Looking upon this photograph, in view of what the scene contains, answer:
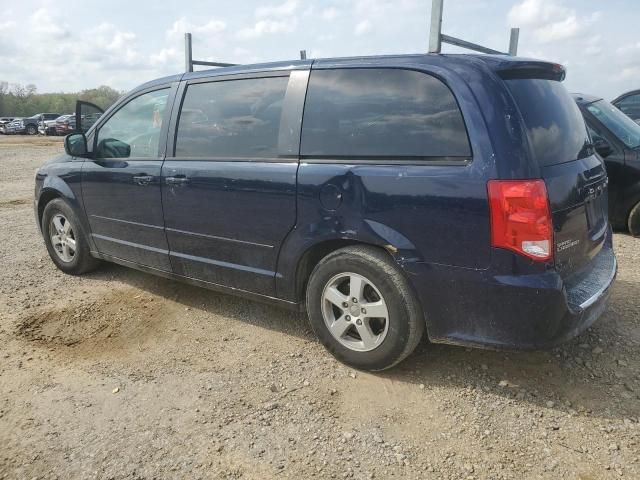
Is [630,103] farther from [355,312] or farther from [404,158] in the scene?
[355,312]

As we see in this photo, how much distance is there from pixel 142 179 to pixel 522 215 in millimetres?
2806

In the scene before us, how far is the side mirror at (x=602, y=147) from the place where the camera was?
18.4 feet

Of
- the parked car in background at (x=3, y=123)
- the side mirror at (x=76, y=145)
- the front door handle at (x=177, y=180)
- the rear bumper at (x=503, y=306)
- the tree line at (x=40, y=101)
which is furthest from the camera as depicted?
the tree line at (x=40, y=101)

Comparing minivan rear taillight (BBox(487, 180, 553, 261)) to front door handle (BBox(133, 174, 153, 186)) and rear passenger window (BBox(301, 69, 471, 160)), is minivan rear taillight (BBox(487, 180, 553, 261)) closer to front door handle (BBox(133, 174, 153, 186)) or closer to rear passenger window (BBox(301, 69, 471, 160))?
rear passenger window (BBox(301, 69, 471, 160))

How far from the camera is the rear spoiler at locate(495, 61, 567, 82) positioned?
277 cm

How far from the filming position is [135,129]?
4.30 meters

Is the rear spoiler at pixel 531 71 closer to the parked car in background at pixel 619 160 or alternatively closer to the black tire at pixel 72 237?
the parked car in background at pixel 619 160

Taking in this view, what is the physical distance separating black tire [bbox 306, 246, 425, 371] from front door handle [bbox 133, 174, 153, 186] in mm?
1582

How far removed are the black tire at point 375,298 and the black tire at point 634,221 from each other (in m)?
4.06

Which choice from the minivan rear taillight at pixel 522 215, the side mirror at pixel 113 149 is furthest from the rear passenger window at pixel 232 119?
the minivan rear taillight at pixel 522 215

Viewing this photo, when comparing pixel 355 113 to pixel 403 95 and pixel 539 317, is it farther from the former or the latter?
pixel 539 317

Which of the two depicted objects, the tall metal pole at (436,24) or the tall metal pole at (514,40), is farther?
the tall metal pole at (514,40)

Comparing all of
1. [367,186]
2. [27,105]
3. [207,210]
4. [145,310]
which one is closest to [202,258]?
[207,210]

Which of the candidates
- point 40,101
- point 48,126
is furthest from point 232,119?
point 40,101
